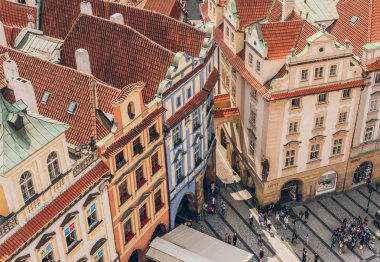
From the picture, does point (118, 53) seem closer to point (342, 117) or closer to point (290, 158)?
point (290, 158)

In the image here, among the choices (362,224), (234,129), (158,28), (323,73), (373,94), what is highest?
(158,28)

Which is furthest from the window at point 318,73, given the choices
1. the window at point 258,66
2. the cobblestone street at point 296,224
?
the cobblestone street at point 296,224

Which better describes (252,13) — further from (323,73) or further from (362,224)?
(362,224)

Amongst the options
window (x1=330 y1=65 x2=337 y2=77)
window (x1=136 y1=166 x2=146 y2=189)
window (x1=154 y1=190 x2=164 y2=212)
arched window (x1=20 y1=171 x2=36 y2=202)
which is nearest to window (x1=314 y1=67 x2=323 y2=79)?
window (x1=330 y1=65 x2=337 y2=77)

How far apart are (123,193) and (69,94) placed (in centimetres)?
979

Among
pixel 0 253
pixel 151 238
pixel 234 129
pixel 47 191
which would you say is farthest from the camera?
pixel 234 129

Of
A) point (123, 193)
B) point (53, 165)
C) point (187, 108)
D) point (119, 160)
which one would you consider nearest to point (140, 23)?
point (187, 108)

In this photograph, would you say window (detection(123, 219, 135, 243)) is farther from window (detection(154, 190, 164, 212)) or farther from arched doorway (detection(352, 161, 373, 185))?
arched doorway (detection(352, 161, 373, 185))

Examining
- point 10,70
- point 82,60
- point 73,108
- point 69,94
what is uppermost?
point 10,70

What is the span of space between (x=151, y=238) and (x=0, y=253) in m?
22.1

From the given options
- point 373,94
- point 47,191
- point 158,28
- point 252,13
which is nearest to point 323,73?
point 373,94

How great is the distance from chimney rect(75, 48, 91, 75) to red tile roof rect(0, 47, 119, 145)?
2660 millimetres

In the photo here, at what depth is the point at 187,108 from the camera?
182 feet

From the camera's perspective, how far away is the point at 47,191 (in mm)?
40250
